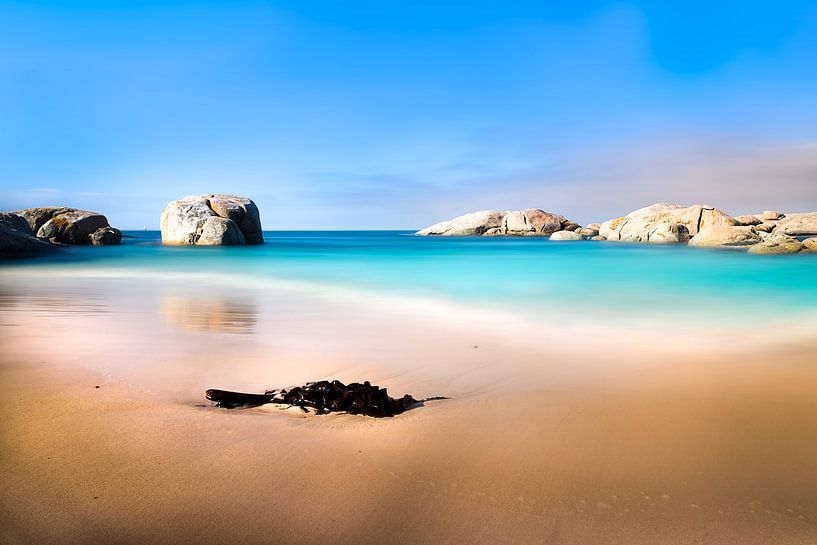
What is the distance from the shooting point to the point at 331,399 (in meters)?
3.22

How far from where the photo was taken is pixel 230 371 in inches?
163

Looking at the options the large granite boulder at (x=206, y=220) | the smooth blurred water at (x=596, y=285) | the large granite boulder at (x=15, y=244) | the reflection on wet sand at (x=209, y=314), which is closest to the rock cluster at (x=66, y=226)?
the large granite boulder at (x=206, y=220)

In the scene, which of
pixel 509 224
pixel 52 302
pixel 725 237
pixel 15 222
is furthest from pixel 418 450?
pixel 509 224

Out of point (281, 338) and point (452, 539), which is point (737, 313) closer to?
point (281, 338)

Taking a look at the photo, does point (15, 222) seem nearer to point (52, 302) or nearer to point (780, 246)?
point (52, 302)

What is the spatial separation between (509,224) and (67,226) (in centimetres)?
5157

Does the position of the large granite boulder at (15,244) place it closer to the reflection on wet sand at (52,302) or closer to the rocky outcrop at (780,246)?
the reflection on wet sand at (52,302)

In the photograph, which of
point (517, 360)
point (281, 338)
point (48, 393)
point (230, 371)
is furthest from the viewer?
point (281, 338)

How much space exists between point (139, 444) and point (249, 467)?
0.66 meters

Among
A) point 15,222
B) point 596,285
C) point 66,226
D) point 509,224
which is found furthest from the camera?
point 509,224

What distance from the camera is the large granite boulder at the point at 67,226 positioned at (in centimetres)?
2952

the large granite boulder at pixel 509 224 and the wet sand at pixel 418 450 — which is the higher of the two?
the large granite boulder at pixel 509 224

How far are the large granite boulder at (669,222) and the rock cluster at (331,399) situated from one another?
39.6 metres

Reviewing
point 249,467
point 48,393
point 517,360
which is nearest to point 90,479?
point 249,467
